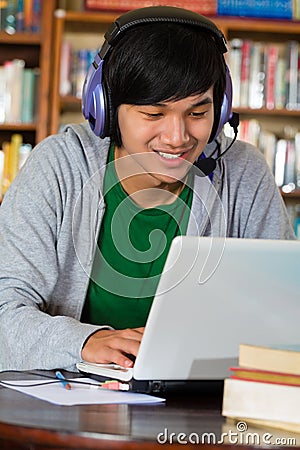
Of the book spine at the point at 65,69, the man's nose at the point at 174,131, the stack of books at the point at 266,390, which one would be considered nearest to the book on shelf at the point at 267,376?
the stack of books at the point at 266,390

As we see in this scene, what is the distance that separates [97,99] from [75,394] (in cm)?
64

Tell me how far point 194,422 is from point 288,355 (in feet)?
0.43

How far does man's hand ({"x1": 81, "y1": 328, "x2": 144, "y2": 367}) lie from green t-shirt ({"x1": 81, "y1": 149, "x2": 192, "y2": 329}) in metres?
0.32

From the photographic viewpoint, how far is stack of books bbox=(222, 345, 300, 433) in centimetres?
94

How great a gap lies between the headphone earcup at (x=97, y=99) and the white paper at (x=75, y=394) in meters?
0.55

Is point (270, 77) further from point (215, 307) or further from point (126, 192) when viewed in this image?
point (215, 307)

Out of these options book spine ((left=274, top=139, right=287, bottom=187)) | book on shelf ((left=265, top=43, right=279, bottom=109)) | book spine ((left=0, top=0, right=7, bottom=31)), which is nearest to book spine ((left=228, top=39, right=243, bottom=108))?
book on shelf ((left=265, top=43, right=279, bottom=109))

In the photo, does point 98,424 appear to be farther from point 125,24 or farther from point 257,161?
point 257,161

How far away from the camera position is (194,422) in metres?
0.96

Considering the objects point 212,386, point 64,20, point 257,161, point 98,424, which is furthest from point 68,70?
point 98,424

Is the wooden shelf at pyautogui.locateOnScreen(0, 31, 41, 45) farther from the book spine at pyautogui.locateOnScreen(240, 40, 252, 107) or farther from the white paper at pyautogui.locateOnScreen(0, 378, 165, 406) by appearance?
the white paper at pyautogui.locateOnScreen(0, 378, 165, 406)

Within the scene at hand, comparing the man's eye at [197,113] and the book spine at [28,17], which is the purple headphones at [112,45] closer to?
the man's eye at [197,113]

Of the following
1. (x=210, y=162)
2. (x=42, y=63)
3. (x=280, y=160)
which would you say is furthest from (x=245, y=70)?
(x=210, y=162)

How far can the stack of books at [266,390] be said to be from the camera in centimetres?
94
